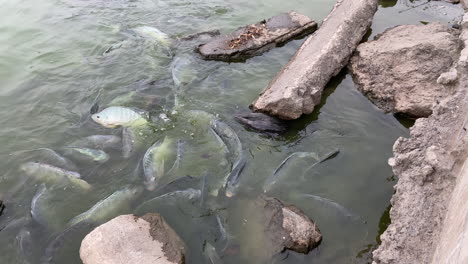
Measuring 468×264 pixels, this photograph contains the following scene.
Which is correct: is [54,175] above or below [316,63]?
below

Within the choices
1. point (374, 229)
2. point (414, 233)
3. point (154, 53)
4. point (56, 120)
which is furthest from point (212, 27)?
point (414, 233)

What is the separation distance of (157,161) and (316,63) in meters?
3.29

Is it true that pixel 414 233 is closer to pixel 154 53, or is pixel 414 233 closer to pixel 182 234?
pixel 182 234

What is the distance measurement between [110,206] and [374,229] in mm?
3401

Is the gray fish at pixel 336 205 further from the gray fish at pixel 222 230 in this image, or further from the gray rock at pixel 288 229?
the gray fish at pixel 222 230

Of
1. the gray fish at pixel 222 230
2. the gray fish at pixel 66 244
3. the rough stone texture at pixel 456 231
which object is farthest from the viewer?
the gray fish at pixel 222 230

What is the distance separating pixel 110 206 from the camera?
4.67 meters

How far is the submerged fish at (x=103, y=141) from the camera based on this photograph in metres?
5.64

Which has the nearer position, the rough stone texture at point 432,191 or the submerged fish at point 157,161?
the rough stone texture at point 432,191

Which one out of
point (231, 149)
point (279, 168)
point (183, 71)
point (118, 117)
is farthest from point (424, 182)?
A: point (183, 71)

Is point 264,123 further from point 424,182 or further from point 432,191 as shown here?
point 432,191

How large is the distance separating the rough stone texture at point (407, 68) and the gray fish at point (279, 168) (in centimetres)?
187

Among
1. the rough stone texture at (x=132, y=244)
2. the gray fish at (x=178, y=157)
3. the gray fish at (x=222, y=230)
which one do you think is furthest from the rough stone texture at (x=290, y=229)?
the gray fish at (x=178, y=157)

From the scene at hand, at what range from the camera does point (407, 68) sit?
638 centimetres
